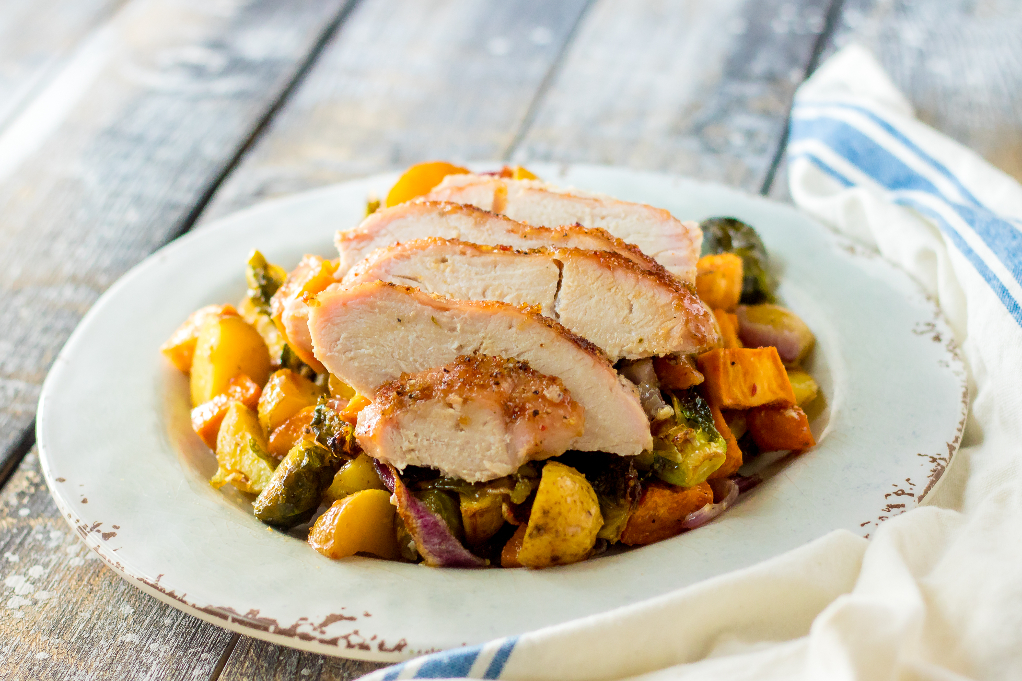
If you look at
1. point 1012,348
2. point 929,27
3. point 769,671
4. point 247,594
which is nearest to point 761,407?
point 1012,348

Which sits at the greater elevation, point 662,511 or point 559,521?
point 559,521

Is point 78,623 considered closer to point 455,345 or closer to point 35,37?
point 455,345

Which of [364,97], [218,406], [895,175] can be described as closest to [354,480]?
[218,406]

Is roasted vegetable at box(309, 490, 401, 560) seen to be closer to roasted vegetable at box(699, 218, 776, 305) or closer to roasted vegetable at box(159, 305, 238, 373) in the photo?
roasted vegetable at box(159, 305, 238, 373)

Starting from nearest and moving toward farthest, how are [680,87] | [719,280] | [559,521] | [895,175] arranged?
[559,521] < [719,280] < [895,175] < [680,87]

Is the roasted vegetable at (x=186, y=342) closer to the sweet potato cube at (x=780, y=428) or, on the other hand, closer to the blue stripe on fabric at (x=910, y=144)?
the sweet potato cube at (x=780, y=428)

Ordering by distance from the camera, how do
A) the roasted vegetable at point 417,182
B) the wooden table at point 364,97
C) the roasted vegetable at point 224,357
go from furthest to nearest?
the wooden table at point 364,97 → the roasted vegetable at point 417,182 → the roasted vegetable at point 224,357

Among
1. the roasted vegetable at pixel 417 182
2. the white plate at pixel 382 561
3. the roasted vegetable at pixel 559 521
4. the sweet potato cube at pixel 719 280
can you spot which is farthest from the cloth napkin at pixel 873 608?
the roasted vegetable at pixel 417 182
